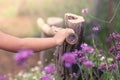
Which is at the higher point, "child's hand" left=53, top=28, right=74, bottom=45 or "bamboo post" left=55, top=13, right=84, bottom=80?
"child's hand" left=53, top=28, right=74, bottom=45

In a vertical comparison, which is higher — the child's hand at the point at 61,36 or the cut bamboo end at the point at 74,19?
the child's hand at the point at 61,36


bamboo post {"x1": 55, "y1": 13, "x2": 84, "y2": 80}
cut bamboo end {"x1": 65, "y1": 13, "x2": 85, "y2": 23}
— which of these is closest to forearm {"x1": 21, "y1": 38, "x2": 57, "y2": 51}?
bamboo post {"x1": 55, "y1": 13, "x2": 84, "y2": 80}

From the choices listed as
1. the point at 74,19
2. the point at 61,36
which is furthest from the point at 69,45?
the point at 61,36

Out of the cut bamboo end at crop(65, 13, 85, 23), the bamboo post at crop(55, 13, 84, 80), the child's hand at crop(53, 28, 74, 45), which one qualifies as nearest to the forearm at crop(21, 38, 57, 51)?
the child's hand at crop(53, 28, 74, 45)

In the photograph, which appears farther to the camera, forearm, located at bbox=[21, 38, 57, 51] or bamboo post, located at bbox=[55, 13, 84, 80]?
bamboo post, located at bbox=[55, 13, 84, 80]

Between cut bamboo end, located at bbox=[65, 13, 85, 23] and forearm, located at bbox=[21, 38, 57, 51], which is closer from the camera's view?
forearm, located at bbox=[21, 38, 57, 51]

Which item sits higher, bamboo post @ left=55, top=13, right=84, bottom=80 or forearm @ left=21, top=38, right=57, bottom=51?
forearm @ left=21, top=38, right=57, bottom=51

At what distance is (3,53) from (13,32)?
1161mm

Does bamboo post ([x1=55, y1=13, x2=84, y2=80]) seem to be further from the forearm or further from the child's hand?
the forearm

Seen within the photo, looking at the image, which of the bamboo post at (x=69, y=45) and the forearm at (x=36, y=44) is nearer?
the forearm at (x=36, y=44)

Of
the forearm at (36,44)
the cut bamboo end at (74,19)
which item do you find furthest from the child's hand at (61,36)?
the cut bamboo end at (74,19)

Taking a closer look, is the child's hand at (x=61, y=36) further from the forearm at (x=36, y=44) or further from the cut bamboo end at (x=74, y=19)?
the cut bamboo end at (x=74, y=19)

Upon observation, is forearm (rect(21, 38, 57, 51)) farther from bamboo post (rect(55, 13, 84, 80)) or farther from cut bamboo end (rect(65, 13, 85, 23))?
cut bamboo end (rect(65, 13, 85, 23))

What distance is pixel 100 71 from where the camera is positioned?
10.8 feet
